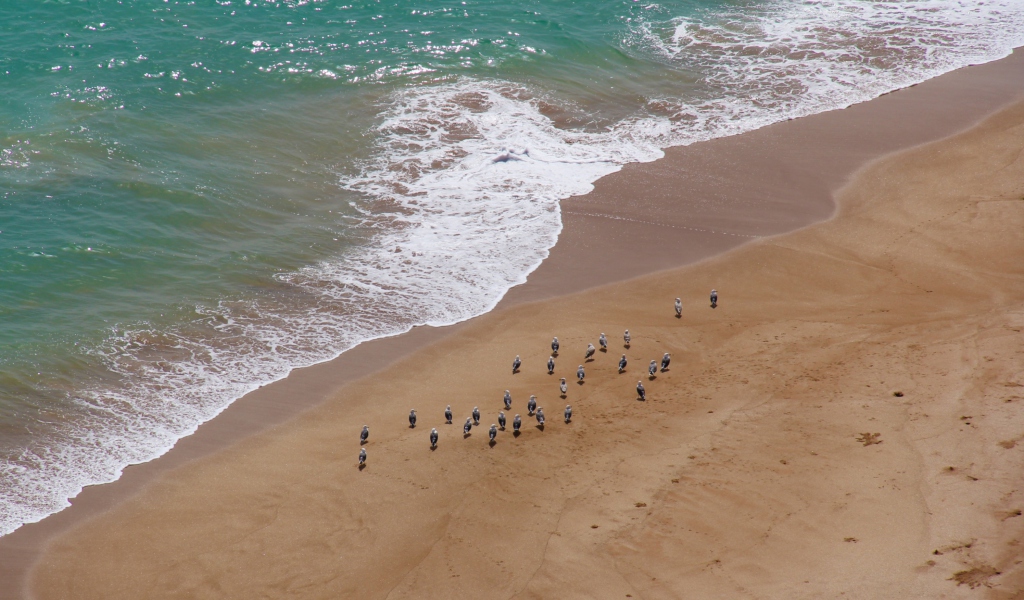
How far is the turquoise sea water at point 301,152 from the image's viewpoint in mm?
20234

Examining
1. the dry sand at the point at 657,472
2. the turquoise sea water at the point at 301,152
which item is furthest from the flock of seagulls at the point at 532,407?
the turquoise sea water at the point at 301,152

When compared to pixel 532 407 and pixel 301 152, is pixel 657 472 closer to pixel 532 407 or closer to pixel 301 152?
pixel 532 407

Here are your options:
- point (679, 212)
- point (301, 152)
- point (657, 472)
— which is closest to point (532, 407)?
point (657, 472)

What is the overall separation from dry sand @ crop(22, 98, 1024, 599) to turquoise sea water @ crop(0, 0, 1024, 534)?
2.45 meters

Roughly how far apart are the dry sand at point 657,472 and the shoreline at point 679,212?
20.6 inches

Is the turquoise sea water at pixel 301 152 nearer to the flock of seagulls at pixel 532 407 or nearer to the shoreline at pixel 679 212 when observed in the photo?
the shoreline at pixel 679 212

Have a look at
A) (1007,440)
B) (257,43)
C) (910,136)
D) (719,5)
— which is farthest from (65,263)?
(719,5)

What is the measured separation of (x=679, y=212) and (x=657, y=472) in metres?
11.8

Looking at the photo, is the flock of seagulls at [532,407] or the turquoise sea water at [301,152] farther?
the turquoise sea water at [301,152]

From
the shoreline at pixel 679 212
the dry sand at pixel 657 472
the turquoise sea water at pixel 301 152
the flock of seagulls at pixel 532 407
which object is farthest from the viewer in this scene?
the turquoise sea water at pixel 301 152

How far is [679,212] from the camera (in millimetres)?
26328

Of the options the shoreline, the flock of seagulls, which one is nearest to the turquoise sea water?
the shoreline

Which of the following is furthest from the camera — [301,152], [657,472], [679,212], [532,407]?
[301,152]

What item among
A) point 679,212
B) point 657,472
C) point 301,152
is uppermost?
point 301,152
